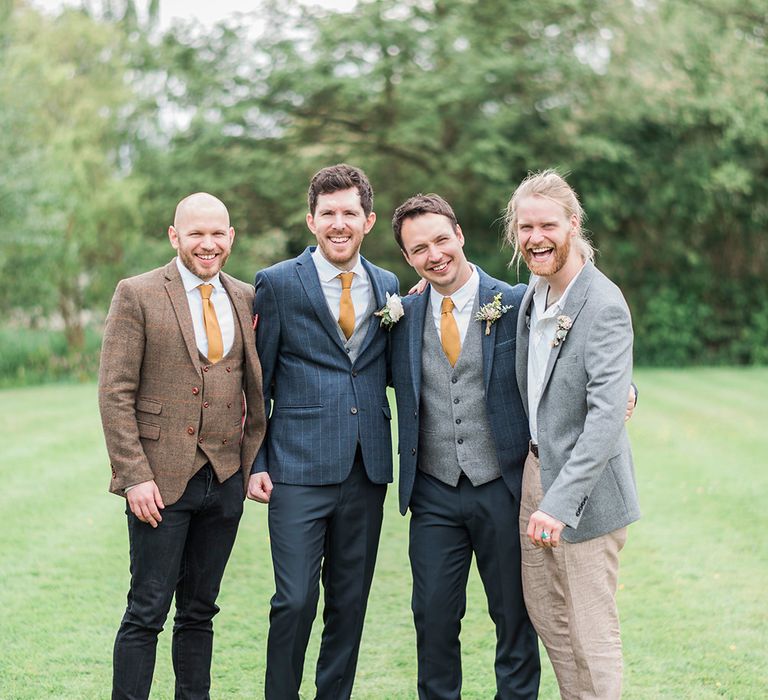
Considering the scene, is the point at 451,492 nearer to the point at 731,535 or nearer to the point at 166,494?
the point at 166,494

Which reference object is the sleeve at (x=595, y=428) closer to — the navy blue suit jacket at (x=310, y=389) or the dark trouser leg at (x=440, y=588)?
the dark trouser leg at (x=440, y=588)

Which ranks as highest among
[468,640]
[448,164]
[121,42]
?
[121,42]

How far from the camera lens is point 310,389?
388cm

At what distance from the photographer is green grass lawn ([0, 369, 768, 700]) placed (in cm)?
470

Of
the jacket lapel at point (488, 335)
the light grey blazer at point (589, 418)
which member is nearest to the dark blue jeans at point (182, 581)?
the jacket lapel at point (488, 335)

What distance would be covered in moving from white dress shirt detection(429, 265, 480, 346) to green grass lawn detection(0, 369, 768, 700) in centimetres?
180

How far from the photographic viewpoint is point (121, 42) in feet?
90.0

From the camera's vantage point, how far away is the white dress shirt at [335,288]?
397 cm

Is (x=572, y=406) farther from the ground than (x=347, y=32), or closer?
closer

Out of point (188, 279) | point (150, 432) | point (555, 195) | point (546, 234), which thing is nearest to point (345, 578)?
point (150, 432)

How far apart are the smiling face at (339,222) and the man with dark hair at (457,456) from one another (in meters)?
0.18

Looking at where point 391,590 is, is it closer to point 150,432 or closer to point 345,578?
point 345,578

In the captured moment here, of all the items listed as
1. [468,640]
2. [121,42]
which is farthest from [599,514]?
[121,42]

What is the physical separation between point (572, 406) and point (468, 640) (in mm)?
2358
